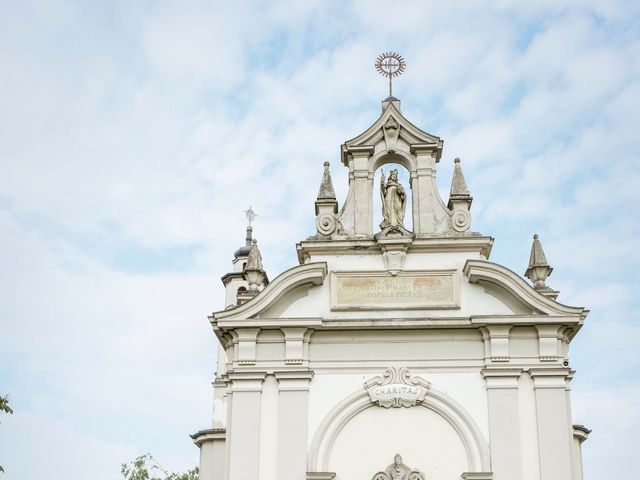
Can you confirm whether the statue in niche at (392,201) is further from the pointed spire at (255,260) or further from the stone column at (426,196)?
the pointed spire at (255,260)

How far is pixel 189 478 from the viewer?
38.4 meters

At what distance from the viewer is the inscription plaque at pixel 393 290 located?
66.8 feet

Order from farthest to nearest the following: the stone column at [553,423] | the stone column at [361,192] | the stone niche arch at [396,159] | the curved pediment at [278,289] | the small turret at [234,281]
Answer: the small turret at [234,281], the stone niche arch at [396,159], the stone column at [361,192], the curved pediment at [278,289], the stone column at [553,423]

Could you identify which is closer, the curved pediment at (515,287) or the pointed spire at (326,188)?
the curved pediment at (515,287)

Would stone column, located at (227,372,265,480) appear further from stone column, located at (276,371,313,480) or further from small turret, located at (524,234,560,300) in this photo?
small turret, located at (524,234,560,300)

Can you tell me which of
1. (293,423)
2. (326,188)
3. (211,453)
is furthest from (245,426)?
(326,188)

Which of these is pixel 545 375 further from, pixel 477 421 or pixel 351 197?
pixel 351 197

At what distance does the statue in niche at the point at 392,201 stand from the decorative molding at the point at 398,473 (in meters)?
4.78

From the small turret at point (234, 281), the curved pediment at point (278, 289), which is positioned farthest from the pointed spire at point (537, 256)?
the small turret at point (234, 281)

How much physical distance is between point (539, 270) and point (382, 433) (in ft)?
15.0

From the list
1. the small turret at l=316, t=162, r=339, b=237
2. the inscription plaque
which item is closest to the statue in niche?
the small turret at l=316, t=162, r=339, b=237

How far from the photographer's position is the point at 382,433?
770 inches

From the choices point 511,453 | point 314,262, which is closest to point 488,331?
point 511,453

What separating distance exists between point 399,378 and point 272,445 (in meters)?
2.73
